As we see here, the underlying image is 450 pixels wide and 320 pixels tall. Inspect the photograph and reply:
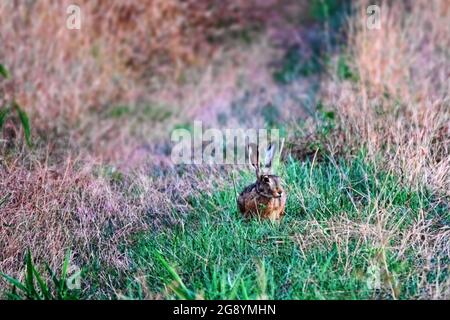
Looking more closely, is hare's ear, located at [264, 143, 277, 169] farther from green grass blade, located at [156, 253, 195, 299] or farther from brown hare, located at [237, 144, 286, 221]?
green grass blade, located at [156, 253, 195, 299]

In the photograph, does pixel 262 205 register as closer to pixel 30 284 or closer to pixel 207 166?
pixel 207 166

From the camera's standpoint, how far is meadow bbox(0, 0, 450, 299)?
3.59 meters

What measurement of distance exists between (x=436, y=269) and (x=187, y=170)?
2118 millimetres

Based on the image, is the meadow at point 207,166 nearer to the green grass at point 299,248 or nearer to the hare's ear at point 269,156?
the green grass at point 299,248

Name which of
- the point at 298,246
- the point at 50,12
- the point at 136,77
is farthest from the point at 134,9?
the point at 298,246

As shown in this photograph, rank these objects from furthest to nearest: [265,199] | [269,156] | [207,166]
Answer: [207,166] → [269,156] → [265,199]

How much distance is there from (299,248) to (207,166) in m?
1.49

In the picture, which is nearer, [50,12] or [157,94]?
[50,12]

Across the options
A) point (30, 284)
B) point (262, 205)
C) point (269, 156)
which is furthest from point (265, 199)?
point (30, 284)

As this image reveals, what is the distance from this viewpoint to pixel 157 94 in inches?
314

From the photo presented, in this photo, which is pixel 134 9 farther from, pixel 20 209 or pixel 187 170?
pixel 20 209

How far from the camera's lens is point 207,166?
505 cm

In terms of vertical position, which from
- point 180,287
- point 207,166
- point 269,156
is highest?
point 269,156
